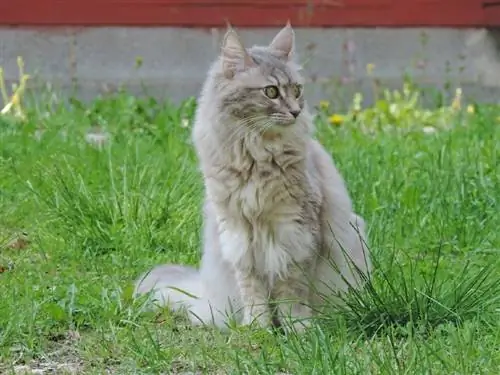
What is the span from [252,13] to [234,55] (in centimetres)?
467

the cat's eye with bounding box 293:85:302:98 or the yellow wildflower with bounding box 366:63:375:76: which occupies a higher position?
the cat's eye with bounding box 293:85:302:98

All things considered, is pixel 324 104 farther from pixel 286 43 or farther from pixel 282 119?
pixel 282 119

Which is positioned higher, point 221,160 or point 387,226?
point 221,160

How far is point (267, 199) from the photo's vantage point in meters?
3.89

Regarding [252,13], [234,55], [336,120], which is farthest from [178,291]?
[252,13]

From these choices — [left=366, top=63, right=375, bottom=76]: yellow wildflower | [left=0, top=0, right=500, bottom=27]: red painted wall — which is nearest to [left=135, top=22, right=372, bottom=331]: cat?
[left=0, top=0, right=500, bottom=27]: red painted wall

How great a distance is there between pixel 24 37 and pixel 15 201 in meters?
3.33

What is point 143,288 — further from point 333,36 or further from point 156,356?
point 333,36

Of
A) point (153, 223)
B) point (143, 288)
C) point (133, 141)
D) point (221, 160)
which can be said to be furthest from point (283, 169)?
point (133, 141)

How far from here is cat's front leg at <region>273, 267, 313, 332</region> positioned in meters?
3.88

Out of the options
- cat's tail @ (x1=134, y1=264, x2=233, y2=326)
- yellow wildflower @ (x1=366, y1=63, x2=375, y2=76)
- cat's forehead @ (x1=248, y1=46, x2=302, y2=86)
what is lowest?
cat's tail @ (x1=134, y1=264, x2=233, y2=326)

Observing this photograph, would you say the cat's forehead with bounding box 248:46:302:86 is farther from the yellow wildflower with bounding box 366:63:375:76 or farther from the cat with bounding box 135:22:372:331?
the yellow wildflower with bounding box 366:63:375:76

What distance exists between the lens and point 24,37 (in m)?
8.30

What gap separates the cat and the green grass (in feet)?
0.69
